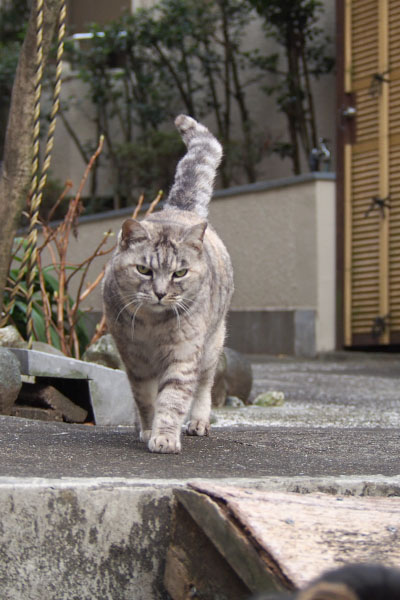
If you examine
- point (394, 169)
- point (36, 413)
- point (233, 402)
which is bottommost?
point (233, 402)

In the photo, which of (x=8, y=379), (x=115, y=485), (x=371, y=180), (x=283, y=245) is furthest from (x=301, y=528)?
(x=283, y=245)

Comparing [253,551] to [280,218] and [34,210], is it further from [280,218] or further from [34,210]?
[280,218]

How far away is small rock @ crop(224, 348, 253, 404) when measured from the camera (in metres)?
5.62

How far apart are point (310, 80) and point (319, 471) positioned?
10694 mm

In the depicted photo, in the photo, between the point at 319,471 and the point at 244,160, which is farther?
the point at 244,160

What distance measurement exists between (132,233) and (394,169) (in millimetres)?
6533

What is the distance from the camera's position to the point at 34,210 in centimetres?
457

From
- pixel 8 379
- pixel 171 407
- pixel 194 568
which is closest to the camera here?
pixel 194 568

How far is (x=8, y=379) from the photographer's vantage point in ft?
12.6

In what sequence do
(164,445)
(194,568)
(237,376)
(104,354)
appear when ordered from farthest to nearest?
1. (237,376)
2. (104,354)
3. (164,445)
4. (194,568)

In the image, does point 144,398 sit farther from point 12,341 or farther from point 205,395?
point 12,341

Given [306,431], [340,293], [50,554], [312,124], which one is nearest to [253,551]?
[50,554]

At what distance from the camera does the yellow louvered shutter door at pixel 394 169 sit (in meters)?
9.02

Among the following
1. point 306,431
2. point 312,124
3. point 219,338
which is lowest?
point 306,431
